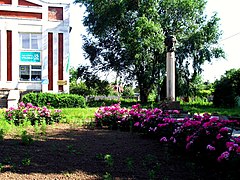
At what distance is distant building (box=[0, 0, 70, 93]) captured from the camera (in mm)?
26266

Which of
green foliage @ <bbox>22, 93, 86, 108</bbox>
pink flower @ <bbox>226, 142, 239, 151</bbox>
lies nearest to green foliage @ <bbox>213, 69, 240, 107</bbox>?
green foliage @ <bbox>22, 93, 86, 108</bbox>

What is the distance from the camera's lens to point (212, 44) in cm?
2720

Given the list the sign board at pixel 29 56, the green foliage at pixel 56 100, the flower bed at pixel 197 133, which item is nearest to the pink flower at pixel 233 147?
the flower bed at pixel 197 133

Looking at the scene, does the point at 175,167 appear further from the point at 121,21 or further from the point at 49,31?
the point at 49,31

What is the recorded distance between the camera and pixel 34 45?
88.9 ft

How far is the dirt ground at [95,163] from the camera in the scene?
392 centimetres

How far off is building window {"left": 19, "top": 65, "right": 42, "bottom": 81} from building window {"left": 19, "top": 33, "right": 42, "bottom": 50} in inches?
69.2

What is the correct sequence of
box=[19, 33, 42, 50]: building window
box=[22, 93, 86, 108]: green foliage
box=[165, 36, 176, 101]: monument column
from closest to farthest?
box=[165, 36, 176, 101]: monument column → box=[22, 93, 86, 108]: green foliage → box=[19, 33, 42, 50]: building window

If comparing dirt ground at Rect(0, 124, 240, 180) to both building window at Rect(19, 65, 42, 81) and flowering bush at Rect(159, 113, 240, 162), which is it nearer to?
flowering bush at Rect(159, 113, 240, 162)

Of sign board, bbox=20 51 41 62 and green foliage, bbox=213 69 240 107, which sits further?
sign board, bbox=20 51 41 62

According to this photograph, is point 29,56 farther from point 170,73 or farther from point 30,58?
point 170,73

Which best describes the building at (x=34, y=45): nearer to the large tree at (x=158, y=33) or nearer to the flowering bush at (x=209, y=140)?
the large tree at (x=158, y=33)

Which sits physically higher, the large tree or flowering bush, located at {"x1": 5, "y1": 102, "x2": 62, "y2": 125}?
the large tree

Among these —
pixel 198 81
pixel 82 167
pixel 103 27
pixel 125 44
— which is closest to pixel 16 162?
pixel 82 167
